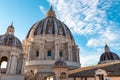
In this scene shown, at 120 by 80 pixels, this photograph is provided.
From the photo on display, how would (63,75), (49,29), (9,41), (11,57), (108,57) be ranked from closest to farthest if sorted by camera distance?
1. (63,75)
2. (11,57)
3. (9,41)
4. (49,29)
5. (108,57)

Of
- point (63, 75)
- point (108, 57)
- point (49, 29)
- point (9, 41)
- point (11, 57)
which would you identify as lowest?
point (63, 75)

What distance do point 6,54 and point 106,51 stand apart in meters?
42.7

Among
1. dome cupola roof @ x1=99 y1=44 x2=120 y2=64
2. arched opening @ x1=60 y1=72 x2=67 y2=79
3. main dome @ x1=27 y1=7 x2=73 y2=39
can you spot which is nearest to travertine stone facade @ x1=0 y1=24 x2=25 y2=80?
arched opening @ x1=60 y1=72 x2=67 y2=79

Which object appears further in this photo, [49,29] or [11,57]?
[49,29]

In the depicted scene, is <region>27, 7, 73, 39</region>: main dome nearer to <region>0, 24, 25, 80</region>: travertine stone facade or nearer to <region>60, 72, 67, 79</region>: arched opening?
<region>0, 24, 25, 80</region>: travertine stone facade

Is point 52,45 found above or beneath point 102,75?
above

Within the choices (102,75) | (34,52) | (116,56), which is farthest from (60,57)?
(116,56)

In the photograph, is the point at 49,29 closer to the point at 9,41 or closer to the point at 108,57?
the point at 9,41

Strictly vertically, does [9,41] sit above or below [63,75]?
above

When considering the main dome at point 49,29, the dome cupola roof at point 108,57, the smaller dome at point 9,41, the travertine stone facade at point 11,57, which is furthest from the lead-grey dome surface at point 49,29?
the dome cupola roof at point 108,57

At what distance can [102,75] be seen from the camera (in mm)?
22688

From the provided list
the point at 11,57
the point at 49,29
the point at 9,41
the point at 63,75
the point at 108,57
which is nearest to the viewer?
the point at 63,75

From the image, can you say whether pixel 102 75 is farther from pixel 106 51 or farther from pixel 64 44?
pixel 106 51

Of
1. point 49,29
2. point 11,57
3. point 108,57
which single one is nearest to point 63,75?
point 11,57
